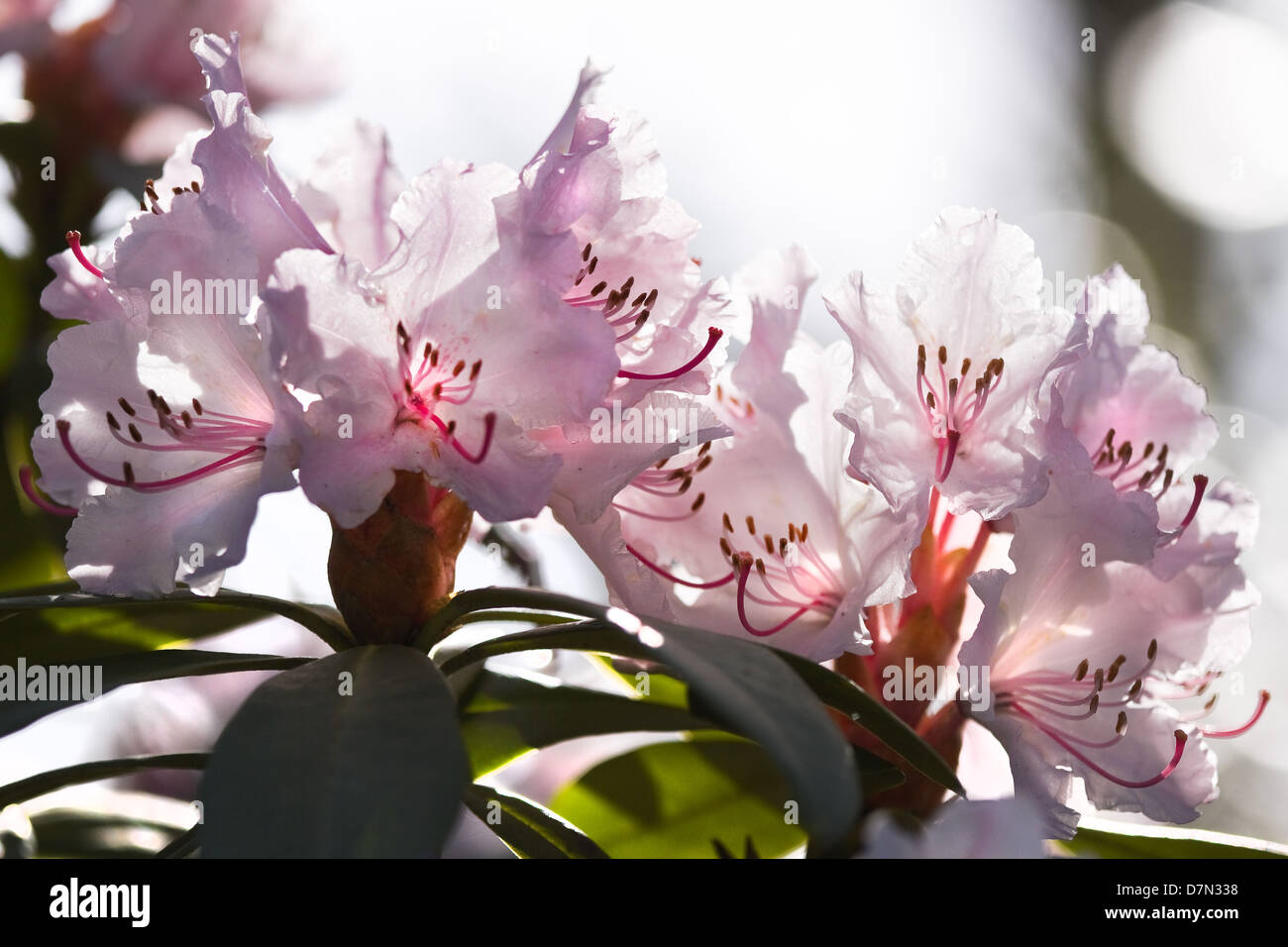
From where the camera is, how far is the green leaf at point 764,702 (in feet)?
2.06

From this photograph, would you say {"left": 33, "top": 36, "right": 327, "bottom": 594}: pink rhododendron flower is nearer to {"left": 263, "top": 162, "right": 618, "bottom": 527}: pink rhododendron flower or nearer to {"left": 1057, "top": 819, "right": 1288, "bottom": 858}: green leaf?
{"left": 263, "top": 162, "right": 618, "bottom": 527}: pink rhododendron flower

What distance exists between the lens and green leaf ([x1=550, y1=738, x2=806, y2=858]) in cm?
113

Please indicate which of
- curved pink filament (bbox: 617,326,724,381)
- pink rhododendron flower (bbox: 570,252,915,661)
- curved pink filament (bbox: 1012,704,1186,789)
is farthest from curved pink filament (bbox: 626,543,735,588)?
curved pink filament (bbox: 1012,704,1186,789)

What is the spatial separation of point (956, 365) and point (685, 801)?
0.48 m

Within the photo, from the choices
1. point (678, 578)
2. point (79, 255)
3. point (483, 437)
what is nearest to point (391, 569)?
point (483, 437)

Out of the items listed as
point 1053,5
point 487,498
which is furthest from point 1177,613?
point 1053,5

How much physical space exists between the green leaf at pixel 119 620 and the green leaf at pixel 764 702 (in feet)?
0.77

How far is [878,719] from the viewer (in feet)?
2.63

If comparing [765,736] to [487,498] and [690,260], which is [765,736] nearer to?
[487,498]

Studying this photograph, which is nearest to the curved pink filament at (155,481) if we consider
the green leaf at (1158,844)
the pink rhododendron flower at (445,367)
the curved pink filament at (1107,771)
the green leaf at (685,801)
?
the pink rhododendron flower at (445,367)

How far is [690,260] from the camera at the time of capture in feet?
3.21
